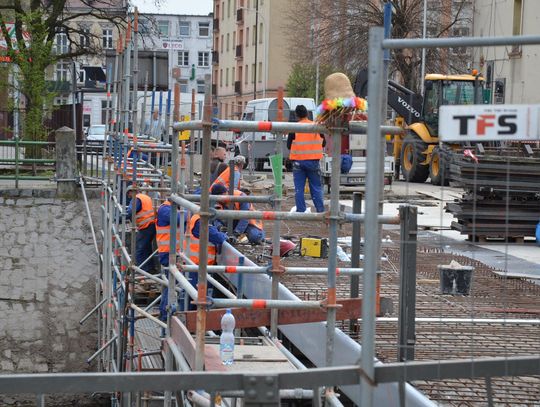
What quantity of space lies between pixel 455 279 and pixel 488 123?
130 inches

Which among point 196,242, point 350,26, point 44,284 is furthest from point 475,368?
point 350,26

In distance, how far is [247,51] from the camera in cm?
7388

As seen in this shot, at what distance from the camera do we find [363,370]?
3.49m

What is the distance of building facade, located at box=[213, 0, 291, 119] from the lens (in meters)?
66.5

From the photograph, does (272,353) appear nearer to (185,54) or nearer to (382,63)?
(382,63)

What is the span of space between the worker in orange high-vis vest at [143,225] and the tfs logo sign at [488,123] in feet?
30.6

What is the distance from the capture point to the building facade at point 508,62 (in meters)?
4.77

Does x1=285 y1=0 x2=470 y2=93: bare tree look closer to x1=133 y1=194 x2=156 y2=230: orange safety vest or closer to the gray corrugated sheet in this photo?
x1=133 y1=194 x2=156 y2=230: orange safety vest

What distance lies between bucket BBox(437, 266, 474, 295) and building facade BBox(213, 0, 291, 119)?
49173mm

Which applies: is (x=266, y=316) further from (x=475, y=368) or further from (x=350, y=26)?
(x=350, y=26)

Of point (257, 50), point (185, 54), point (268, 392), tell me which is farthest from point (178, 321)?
point (185, 54)

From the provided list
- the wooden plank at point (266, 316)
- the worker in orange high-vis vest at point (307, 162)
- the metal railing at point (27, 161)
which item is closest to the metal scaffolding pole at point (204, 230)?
the wooden plank at point (266, 316)

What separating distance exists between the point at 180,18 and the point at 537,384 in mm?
91171

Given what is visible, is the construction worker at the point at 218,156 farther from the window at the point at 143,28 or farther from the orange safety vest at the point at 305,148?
the window at the point at 143,28
